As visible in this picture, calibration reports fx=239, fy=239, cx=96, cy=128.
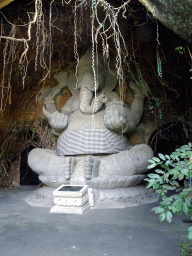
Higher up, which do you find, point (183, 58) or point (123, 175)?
point (183, 58)

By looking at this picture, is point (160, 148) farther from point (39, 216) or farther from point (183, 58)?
point (39, 216)

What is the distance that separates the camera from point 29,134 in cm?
504

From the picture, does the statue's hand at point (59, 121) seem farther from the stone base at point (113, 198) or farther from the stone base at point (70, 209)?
the stone base at point (70, 209)

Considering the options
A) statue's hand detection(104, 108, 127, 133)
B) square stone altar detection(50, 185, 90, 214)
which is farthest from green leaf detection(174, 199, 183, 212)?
statue's hand detection(104, 108, 127, 133)

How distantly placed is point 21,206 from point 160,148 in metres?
3.82

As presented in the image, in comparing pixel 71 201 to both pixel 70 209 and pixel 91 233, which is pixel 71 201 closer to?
pixel 70 209

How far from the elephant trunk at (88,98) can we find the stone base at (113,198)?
128cm

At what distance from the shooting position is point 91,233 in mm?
2076

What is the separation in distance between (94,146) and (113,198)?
82cm

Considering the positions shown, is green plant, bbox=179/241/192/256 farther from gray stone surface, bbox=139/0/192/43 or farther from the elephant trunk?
the elephant trunk

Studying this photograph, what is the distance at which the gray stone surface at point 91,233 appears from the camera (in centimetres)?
172

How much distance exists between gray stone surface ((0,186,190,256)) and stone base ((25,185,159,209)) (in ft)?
0.73

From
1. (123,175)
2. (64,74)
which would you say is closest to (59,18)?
(64,74)

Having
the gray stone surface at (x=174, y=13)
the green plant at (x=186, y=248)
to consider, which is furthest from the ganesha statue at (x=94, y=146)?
the green plant at (x=186, y=248)
